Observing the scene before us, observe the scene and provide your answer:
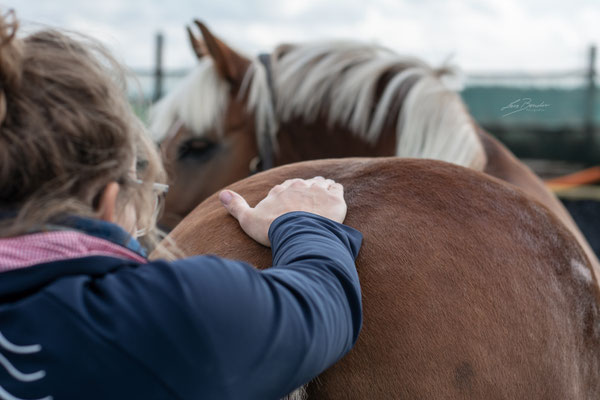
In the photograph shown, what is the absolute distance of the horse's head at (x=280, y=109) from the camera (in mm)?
2355

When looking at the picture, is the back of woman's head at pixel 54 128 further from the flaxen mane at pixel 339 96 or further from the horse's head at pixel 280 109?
the horse's head at pixel 280 109

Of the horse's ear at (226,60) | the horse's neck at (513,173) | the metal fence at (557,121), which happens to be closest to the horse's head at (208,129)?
the horse's ear at (226,60)

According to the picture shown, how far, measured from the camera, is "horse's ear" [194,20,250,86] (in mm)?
2559

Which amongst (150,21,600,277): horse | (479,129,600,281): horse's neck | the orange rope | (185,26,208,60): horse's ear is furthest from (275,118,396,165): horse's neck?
the orange rope

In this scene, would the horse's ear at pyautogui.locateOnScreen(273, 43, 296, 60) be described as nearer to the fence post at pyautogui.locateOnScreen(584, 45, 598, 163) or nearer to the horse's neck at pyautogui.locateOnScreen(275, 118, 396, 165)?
the horse's neck at pyautogui.locateOnScreen(275, 118, 396, 165)

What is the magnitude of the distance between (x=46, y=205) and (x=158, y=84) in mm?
7166

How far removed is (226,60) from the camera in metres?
2.58

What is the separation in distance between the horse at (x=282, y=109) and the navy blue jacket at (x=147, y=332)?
5.34 feet

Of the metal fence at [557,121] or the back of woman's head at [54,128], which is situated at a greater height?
the back of woman's head at [54,128]

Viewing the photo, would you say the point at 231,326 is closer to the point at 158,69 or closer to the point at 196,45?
the point at 196,45

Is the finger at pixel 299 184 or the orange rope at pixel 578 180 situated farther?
the orange rope at pixel 578 180

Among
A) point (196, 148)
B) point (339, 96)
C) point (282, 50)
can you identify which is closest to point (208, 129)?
point (196, 148)

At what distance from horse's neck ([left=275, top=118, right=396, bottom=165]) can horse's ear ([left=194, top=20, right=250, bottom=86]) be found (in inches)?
12.8

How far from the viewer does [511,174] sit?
1861mm
